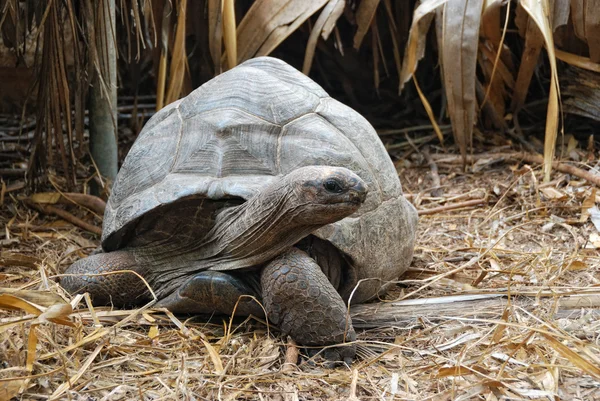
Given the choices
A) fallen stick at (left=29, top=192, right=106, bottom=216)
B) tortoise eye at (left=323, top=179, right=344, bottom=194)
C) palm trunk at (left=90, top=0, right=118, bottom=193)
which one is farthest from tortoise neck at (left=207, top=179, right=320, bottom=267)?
fallen stick at (left=29, top=192, right=106, bottom=216)

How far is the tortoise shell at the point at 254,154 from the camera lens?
113 inches

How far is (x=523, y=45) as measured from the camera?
5.34 metres

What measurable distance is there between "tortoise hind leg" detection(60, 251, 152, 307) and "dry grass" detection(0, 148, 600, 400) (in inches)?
4.1

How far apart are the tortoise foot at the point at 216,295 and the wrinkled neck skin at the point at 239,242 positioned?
0.23ft

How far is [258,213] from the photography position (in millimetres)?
2689

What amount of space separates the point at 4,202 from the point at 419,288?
243 cm

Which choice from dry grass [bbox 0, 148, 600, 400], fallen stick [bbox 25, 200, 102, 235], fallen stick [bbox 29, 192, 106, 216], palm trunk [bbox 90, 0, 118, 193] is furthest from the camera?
fallen stick [bbox 29, 192, 106, 216]

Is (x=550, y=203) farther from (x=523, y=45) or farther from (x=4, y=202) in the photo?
(x=4, y=202)

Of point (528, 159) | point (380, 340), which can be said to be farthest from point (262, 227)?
point (528, 159)

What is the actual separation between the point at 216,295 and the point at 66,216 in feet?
5.46

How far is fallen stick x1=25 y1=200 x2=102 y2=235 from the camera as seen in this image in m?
3.99

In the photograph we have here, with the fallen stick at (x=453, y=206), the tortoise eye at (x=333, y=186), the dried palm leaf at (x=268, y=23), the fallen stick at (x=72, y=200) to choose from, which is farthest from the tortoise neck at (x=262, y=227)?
the dried palm leaf at (x=268, y=23)

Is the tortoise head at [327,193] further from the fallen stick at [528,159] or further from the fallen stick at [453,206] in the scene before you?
the fallen stick at [528,159]

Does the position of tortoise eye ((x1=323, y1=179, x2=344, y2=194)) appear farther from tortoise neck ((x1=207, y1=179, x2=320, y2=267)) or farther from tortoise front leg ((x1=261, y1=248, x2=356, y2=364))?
tortoise front leg ((x1=261, y1=248, x2=356, y2=364))
